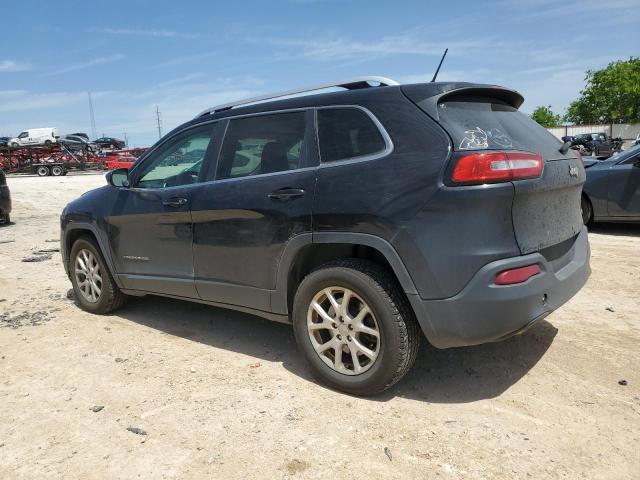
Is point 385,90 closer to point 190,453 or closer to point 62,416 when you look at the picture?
point 190,453

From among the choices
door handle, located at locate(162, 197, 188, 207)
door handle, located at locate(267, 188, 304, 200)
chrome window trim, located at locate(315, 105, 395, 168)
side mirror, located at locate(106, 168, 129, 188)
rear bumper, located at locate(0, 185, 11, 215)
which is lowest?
rear bumper, located at locate(0, 185, 11, 215)

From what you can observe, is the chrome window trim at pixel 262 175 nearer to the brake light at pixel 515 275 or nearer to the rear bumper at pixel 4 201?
the brake light at pixel 515 275

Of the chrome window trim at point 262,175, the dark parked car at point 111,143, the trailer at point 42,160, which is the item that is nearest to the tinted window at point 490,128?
the chrome window trim at point 262,175

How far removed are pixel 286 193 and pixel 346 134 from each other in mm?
534

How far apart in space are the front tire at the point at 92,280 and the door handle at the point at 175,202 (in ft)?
3.96

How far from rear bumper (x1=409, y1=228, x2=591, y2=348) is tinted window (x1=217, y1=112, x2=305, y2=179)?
131 centimetres

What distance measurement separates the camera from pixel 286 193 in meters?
3.45

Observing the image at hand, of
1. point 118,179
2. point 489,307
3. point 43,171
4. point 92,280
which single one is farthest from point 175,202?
point 43,171

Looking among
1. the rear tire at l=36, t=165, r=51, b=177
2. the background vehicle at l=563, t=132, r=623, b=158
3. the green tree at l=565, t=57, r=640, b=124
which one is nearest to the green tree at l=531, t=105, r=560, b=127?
the green tree at l=565, t=57, r=640, b=124

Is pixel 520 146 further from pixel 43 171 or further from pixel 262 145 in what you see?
pixel 43 171

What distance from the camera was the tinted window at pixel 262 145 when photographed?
11.8 ft

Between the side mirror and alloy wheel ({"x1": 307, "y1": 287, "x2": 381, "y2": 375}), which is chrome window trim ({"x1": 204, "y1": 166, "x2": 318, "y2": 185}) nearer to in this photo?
alloy wheel ({"x1": 307, "y1": 287, "x2": 381, "y2": 375})

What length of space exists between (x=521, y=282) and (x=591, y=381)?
1.06m

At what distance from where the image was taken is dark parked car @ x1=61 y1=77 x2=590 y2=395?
2.84 m
